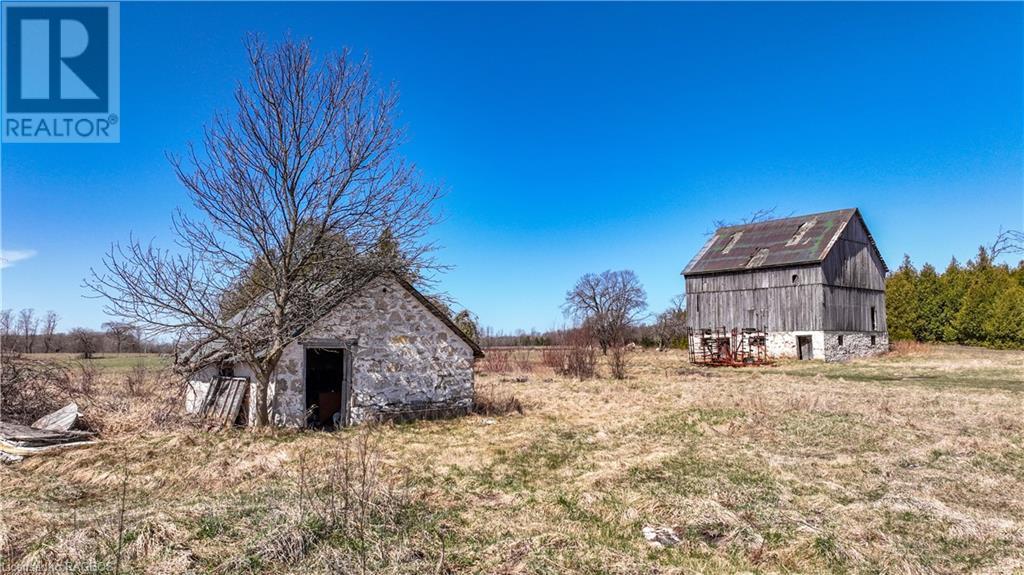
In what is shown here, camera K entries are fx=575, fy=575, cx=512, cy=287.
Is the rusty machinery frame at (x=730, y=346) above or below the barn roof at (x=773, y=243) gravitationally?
below

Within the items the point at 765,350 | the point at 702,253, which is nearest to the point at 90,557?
the point at 765,350

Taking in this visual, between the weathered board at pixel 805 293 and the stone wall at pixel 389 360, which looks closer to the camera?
the stone wall at pixel 389 360

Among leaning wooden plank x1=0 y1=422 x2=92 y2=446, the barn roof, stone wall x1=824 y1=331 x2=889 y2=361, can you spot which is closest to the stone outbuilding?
leaning wooden plank x1=0 y1=422 x2=92 y2=446

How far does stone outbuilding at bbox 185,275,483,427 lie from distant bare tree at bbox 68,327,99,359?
3508 centimetres

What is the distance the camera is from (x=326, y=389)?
1484 cm

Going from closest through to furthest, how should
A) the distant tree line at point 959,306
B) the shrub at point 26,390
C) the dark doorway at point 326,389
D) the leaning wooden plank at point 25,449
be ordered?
the leaning wooden plank at point 25,449 < the shrub at point 26,390 < the dark doorway at point 326,389 < the distant tree line at point 959,306

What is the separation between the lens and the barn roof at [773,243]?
31688 mm

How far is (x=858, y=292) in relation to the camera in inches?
1303

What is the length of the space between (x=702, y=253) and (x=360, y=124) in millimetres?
29512

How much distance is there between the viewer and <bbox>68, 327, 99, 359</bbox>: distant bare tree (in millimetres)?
40938

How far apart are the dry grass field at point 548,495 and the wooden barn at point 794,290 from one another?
1823cm

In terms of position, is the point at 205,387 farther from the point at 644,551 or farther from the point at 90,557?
the point at 644,551

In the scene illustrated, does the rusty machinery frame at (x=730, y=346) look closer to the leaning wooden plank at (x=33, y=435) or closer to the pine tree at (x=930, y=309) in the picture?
the pine tree at (x=930, y=309)

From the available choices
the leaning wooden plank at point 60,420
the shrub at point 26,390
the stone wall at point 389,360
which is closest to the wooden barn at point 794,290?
the stone wall at point 389,360
